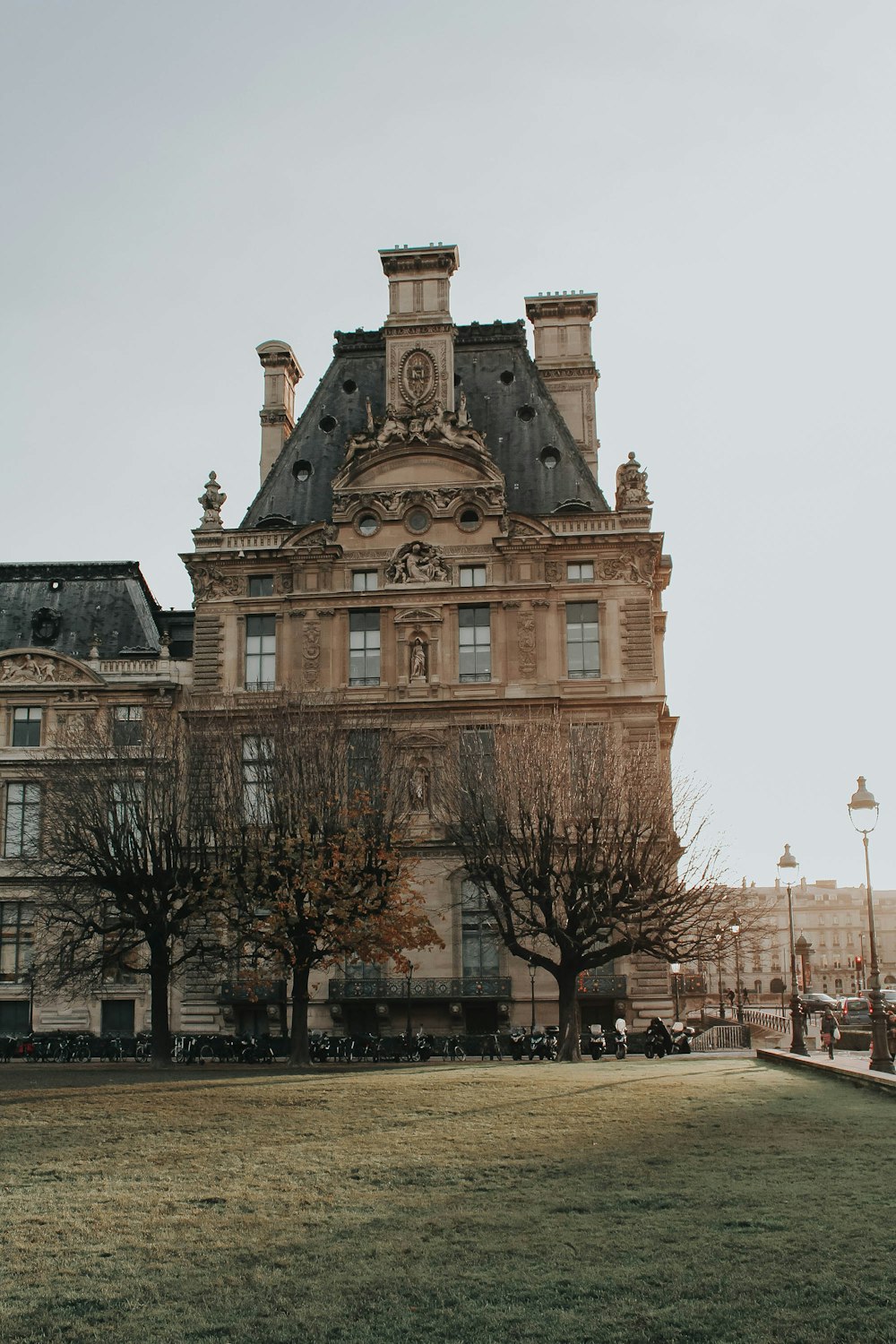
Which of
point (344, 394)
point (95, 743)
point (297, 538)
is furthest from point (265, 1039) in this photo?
point (344, 394)

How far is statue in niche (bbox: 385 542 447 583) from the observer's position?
5444 cm

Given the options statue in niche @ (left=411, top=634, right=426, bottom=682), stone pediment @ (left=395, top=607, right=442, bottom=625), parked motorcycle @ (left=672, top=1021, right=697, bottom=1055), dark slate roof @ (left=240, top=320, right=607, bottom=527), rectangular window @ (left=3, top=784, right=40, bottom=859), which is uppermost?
dark slate roof @ (left=240, top=320, right=607, bottom=527)

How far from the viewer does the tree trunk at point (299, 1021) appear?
1555 inches

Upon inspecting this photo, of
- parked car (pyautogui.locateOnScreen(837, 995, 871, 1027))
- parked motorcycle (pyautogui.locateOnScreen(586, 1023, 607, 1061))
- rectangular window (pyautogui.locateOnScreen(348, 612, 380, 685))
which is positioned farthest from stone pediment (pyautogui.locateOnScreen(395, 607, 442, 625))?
parked car (pyautogui.locateOnScreen(837, 995, 871, 1027))

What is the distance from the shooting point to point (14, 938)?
5369cm

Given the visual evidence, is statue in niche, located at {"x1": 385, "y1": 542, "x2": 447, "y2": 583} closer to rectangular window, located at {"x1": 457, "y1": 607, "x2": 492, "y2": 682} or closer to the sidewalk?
rectangular window, located at {"x1": 457, "y1": 607, "x2": 492, "y2": 682}

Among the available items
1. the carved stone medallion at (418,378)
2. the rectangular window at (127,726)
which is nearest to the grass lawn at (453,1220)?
the rectangular window at (127,726)

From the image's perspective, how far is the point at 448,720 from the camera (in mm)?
52625

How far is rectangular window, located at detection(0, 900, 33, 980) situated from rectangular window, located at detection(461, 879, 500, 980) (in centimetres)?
1587

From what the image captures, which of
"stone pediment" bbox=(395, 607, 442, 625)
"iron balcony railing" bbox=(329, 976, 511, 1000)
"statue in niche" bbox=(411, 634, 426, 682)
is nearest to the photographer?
"iron balcony railing" bbox=(329, 976, 511, 1000)

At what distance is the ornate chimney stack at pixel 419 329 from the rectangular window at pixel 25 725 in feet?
60.1

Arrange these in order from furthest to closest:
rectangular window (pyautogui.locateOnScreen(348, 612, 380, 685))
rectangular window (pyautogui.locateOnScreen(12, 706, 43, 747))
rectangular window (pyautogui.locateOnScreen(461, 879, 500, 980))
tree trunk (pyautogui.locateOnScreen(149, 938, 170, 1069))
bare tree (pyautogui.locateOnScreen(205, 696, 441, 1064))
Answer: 1. rectangular window (pyautogui.locateOnScreen(12, 706, 43, 747))
2. rectangular window (pyautogui.locateOnScreen(348, 612, 380, 685))
3. rectangular window (pyautogui.locateOnScreen(461, 879, 500, 980))
4. tree trunk (pyautogui.locateOnScreen(149, 938, 170, 1069))
5. bare tree (pyautogui.locateOnScreen(205, 696, 441, 1064))

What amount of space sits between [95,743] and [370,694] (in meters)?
11.2

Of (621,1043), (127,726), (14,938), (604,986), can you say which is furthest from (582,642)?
(14,938)
